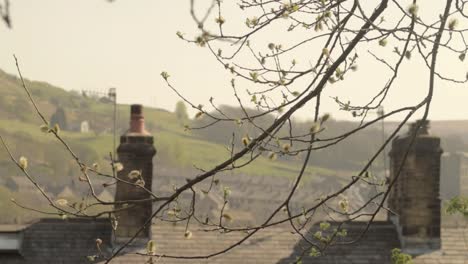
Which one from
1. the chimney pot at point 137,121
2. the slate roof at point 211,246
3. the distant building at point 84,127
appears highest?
the distant building at point 84,127

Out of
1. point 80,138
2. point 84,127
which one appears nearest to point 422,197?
point 80,138

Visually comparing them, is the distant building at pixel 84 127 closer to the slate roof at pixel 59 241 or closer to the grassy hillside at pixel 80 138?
the grassy hillside at pixel 80 138

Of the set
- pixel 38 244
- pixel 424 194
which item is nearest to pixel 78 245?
pixel 38 244

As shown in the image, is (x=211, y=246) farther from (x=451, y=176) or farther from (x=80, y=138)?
(x=80, y=138)

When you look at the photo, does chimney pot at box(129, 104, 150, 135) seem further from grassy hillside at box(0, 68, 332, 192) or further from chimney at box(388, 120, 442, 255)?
grassy hillside at box(0, 68, 332, 192)

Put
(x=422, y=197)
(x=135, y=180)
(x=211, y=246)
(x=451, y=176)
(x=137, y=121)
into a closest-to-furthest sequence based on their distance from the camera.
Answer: (x=135, y=180), (x=211, y=246), (x=422, y=197), (x=137, y=121), (x=451, y=176)

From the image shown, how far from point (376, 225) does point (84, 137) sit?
140066mm

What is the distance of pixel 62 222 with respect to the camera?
634 inches

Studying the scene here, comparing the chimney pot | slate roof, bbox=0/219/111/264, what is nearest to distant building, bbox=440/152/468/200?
the chimney pot

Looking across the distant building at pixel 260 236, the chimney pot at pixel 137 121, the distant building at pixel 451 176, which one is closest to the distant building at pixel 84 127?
the distant building at pixel 451 176

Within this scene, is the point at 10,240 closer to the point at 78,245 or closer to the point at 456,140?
the point at 78,245

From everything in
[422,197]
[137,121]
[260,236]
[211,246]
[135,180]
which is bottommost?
[211,246]

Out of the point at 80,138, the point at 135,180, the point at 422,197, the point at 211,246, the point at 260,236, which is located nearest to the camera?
the point at 135,180

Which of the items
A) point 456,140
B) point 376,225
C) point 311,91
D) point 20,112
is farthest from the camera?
point 20,112
